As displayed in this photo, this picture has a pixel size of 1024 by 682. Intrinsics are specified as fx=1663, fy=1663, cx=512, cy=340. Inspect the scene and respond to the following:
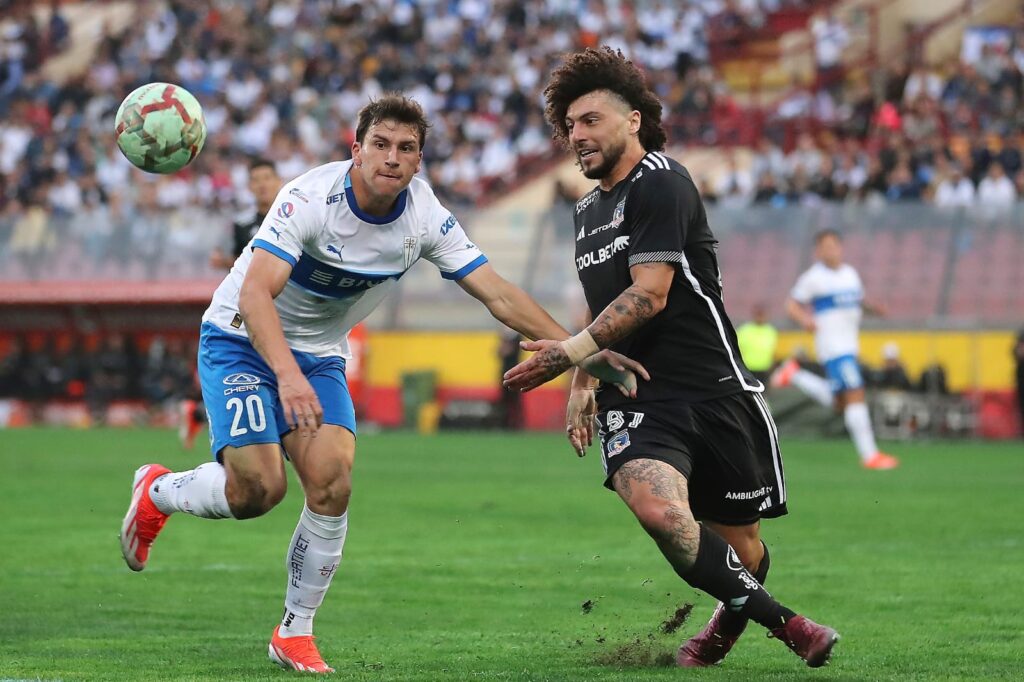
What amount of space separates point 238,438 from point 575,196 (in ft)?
71.7

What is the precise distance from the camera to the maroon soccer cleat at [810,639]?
616cm

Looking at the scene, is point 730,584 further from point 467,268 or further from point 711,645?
point 467,268

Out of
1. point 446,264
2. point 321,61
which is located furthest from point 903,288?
point 446,264

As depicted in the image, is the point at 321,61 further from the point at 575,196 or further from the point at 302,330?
the point at 302,330

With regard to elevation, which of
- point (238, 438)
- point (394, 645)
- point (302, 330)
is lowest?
point (394, 645)

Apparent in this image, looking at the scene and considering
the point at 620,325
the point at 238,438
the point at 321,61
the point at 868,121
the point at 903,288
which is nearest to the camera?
the point at 620,325

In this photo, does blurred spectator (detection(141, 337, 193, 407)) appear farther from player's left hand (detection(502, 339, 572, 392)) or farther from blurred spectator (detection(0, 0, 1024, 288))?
player's left hand (detection(502, 339, 572, 392))

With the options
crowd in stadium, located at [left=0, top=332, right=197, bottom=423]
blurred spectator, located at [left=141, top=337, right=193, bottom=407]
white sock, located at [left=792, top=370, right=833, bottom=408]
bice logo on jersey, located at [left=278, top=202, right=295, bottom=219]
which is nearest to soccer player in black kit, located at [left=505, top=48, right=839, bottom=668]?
bice logo on jersey, located at [left=278, top=202, right=295, bottom=219]

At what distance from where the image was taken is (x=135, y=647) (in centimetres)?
744

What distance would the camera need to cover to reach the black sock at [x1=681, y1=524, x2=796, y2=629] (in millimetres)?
6328

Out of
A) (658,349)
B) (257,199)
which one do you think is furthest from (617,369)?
(257,199)

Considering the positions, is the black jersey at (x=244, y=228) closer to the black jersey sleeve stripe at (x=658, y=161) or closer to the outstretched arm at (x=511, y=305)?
the outstretched arm at (x=511, y=305)

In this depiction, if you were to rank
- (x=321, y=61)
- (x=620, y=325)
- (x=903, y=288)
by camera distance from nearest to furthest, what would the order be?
(x=620, y=325)
(x=903, y=288)
(x=321, y=61)

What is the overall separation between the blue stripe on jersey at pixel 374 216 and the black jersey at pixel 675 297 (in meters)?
0.86
